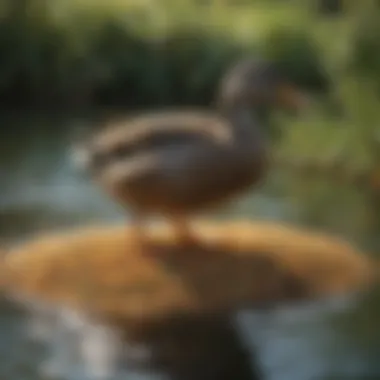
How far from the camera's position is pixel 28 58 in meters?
1.17

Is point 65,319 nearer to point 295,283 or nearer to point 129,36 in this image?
point 295,283

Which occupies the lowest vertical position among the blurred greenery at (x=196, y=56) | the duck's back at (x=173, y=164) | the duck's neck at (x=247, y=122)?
the duck's back at (x=173, y=164)

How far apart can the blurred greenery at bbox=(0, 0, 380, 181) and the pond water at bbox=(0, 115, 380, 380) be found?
0.04 m

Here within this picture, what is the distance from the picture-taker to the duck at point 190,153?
105 cm

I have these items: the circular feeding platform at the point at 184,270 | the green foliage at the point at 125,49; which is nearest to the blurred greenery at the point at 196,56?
the green foliage at the point at 125,49

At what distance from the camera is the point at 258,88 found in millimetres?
1092

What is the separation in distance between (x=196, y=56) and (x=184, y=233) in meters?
0.19

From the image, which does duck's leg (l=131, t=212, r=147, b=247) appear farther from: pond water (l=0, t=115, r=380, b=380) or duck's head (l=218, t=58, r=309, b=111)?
duck's head (l=218, t=58, r=309, b=111)

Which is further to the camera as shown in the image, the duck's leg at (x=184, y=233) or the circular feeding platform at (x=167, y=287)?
the duck's leg at (x=184, y=233)

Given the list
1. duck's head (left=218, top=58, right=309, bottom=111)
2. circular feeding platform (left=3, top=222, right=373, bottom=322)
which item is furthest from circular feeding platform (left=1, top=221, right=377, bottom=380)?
duck's head (left=218, top=58, right=309, bottom=111)

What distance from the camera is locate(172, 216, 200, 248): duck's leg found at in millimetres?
1069

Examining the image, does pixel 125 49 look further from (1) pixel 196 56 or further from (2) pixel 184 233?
(2) pixel 184 233

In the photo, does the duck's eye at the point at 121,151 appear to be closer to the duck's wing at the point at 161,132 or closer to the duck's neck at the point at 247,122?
the duck's wing at the point at 161,132

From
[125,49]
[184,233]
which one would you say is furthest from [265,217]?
[125,49]
